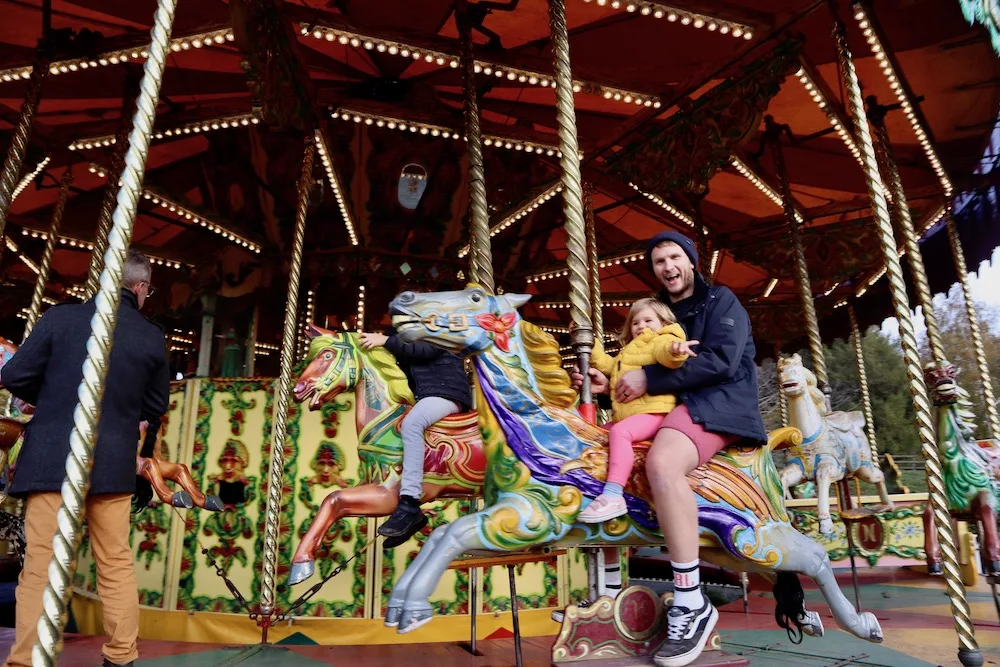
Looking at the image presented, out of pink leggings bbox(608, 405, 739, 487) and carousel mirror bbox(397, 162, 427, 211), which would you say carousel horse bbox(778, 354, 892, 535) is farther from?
carousel mirror bbox(397, 162, 427, 211)

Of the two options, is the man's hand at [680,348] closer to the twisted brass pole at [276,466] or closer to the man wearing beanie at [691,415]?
the man wearing beanie at [691,415]

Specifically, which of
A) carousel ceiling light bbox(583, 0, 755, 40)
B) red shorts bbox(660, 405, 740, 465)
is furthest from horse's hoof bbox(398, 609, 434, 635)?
carousel ceiling light bbox(583, 0, 755, 40)

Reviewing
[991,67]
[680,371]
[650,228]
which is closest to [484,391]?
[680,371]

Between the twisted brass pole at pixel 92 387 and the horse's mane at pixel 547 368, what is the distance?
1197 mm

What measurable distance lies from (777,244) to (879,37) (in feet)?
10.3

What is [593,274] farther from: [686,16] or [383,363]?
[383,363]

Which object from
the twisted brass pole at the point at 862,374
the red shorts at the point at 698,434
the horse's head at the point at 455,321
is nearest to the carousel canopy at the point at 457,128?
the twisted brass pole at the point at 862,374

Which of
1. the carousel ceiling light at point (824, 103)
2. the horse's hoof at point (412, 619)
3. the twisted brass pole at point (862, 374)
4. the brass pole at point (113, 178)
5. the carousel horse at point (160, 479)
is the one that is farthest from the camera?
the twisted brass pole at point (862, 374)

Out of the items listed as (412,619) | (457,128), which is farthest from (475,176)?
(412,619)

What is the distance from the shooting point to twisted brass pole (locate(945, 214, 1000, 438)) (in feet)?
18.4

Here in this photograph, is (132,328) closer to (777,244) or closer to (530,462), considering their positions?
(530,462)

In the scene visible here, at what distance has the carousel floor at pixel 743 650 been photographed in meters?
2.75

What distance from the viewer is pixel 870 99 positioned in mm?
5055

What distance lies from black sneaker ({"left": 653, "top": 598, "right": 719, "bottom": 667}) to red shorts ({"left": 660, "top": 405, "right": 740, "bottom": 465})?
0.44 m
